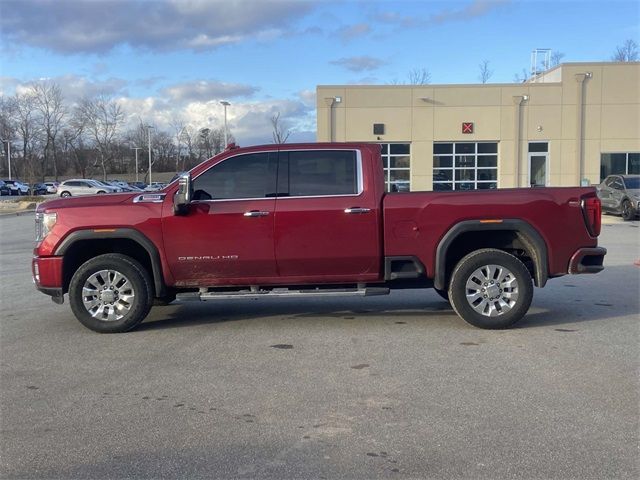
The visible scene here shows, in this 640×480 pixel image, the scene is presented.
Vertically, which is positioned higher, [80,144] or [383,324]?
[80,144]

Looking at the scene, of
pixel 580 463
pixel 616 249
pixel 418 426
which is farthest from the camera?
pixel 616 249

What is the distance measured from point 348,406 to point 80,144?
345ft

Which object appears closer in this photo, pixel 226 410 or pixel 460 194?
pixel 226 410

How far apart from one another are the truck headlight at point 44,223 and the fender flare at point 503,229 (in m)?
4.30

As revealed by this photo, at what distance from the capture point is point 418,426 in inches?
170

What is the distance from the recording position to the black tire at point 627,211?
2188cm

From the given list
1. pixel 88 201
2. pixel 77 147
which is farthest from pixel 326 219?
pixel 77 147

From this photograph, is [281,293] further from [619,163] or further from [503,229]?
[619,163]

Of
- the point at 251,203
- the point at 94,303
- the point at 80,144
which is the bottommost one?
the point at 94,303

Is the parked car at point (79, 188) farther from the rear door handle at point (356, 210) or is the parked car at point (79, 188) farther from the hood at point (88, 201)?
the rear door handle at point (356, 210)

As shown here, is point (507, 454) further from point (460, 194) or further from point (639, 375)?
point (460, 194)

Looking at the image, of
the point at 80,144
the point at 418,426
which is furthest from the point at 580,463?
the point at 80,144

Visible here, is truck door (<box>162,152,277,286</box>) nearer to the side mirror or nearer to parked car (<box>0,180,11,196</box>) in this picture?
the side mirror

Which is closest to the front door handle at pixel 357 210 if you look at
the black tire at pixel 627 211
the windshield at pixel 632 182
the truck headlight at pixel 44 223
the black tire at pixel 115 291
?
the black tire at pixel 115 291
